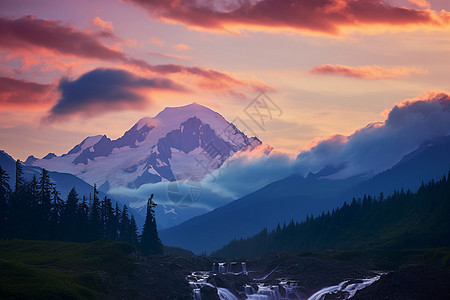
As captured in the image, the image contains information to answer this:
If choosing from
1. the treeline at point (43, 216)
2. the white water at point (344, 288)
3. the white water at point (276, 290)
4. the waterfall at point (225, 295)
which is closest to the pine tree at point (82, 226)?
the treeline at point (43, 216)

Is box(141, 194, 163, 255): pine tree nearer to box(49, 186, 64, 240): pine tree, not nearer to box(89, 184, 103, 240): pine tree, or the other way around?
box(89, 184, 103, 240): pine tree

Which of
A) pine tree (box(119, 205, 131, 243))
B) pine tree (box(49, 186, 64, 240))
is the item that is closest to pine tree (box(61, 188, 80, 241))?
pine tree (box(49, 186, 64, 240))

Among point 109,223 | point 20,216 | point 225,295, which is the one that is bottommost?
point 225,295

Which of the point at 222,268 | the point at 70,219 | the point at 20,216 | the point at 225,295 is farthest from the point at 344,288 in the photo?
the point at 20,216

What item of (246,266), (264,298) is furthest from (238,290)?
(246,266)

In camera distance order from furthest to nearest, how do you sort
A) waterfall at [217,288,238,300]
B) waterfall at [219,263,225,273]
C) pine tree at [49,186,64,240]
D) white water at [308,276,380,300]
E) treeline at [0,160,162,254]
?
waterfall at [219,263,225,273]
pine tree at [49,186,64,240]
treeline at [0,160,162,254]
waterfall at [217,288,238,300]
white water at [308,276,380,300]

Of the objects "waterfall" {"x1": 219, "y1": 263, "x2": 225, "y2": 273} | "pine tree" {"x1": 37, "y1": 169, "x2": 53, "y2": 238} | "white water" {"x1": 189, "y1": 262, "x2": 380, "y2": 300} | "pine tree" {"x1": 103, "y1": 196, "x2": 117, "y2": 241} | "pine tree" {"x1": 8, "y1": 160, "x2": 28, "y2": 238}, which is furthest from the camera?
"pine tree" {"x1": 103, "y1": 196, "x2": 117, "y2": 241}

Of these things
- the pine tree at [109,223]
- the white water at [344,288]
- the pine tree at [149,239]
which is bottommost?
the white water at [344,288]

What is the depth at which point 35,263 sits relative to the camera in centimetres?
10500

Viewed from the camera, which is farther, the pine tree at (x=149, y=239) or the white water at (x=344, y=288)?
the pine tree at (x=149, y=239)

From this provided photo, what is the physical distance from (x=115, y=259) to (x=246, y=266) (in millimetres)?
55467

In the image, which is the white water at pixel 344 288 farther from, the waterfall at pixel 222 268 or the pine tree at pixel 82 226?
the pine tree at pixel 82 226

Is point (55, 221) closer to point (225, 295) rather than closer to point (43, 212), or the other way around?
point (43, 212)

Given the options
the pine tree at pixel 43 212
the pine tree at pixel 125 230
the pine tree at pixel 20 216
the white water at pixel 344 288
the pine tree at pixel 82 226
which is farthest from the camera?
the pine tree at pixel 125 230
